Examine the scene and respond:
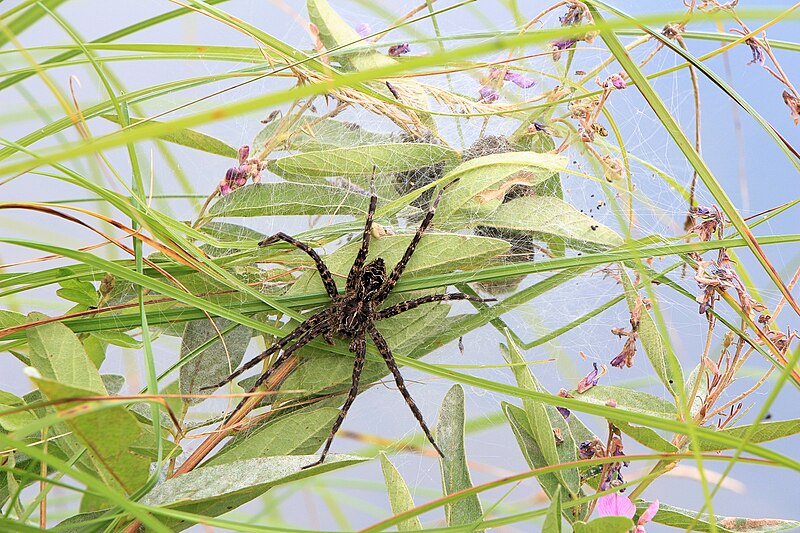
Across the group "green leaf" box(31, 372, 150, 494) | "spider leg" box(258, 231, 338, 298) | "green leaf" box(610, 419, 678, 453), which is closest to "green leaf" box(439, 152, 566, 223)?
"spider leg" box(258, 231, 338, 298)

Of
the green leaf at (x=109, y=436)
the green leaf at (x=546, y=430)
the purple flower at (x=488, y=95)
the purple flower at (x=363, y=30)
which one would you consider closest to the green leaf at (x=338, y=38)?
the purple flower at (x=363, y=30)

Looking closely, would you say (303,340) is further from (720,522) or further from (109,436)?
(720,522)

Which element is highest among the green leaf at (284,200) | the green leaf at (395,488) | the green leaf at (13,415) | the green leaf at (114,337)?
the green leaf at (284,200)

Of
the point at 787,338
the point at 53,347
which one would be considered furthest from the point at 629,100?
the point at 53,347

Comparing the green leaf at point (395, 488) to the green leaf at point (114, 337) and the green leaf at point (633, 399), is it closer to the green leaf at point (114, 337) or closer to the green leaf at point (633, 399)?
the green leaf at point (633, 399)

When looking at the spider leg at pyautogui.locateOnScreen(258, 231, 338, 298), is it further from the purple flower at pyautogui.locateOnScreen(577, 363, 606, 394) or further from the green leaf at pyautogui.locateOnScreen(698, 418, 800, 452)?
the green leaf at pyautogui.locateOnScreen(698, 418, 800, 452)

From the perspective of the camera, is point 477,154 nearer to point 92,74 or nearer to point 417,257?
point 417,257
